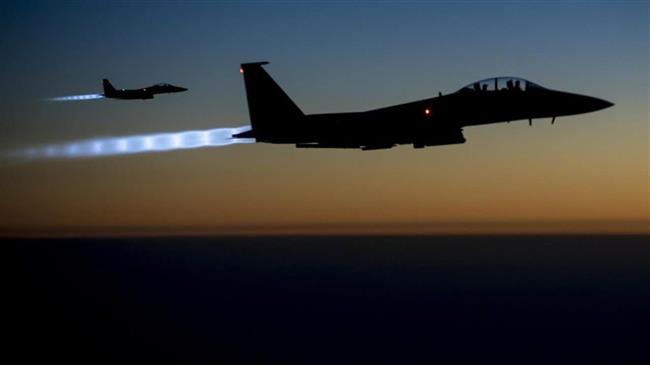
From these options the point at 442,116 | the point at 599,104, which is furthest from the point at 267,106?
the point at 599,104

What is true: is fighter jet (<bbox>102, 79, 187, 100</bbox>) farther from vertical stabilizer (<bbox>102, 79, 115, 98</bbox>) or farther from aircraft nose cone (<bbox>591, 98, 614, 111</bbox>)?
aircraft nose cone (<bbox>591, 98, 614, 111</bbox>)

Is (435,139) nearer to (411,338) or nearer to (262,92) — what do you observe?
(262,92)

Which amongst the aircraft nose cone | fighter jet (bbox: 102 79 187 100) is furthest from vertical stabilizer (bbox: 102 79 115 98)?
the aircraft nose cone

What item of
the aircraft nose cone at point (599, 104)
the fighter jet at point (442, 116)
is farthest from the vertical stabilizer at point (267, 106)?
the aircraft nose cone at point (599, 104)

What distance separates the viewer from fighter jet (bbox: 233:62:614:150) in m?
43.7

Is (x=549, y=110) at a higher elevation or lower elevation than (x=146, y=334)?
higher

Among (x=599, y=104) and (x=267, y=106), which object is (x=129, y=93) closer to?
(x=267, y=106)

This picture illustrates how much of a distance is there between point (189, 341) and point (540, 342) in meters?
81.0

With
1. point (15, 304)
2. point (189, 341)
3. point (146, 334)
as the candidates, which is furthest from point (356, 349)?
point (15, 304)

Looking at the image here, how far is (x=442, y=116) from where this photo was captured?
4428 centimetres

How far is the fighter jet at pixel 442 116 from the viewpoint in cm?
4369

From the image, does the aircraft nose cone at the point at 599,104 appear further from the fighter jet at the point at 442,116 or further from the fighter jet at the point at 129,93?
the fighter jet at the point at 129,93

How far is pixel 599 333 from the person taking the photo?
19712cm

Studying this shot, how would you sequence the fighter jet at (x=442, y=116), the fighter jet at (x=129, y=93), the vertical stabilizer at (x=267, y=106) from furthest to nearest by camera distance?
1. the fighter jet at (x=129, y=93)
2. the vertical stabilizer at (x=267, y=106)
3. the fighter jet at (x=442, y=116)
